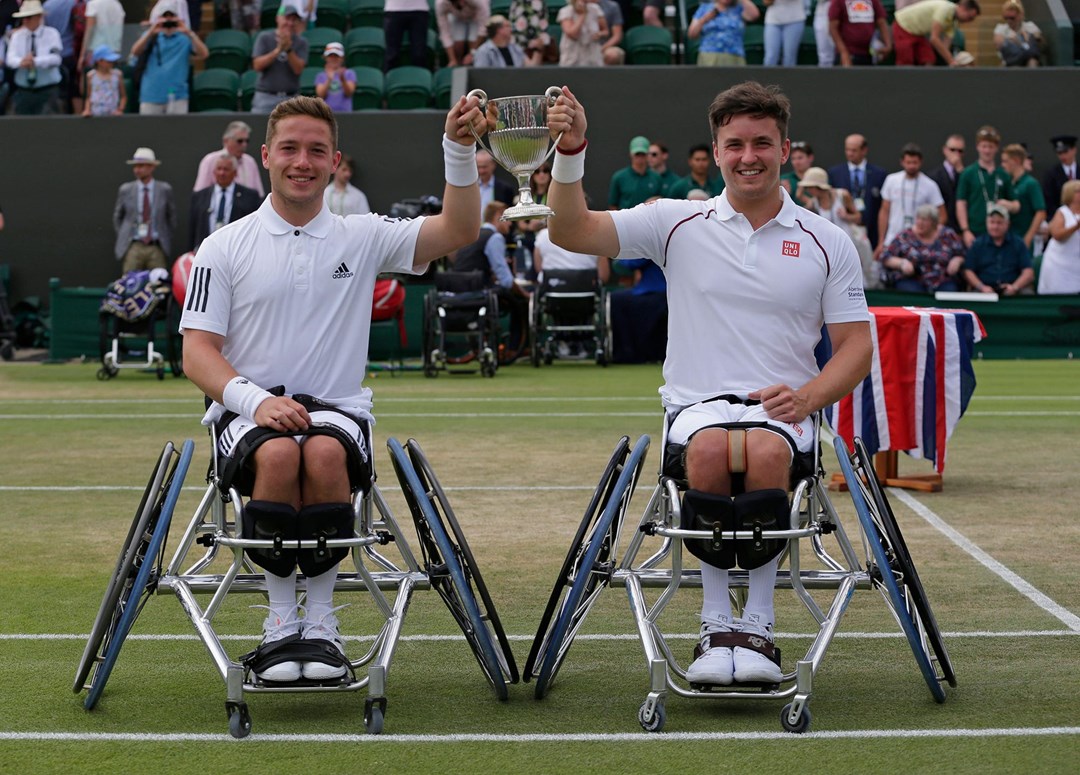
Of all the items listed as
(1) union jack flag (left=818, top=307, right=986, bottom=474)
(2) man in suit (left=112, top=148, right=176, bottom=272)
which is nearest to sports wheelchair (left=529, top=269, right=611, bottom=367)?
(2) man in suit (left=112, top=148, right=176, bottom=272)

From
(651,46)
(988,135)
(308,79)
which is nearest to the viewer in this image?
(988,135)

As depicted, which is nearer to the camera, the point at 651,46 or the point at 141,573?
the point at 141,573

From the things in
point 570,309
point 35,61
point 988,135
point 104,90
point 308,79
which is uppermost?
point 35,61

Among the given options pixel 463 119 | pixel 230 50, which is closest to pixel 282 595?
pixel 463 119

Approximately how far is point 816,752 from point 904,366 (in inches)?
189

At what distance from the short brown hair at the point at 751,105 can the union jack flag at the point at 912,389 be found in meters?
3.91

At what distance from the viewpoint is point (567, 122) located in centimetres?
478

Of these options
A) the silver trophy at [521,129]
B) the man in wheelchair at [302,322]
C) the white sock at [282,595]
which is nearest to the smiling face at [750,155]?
the silver trophy at [521,129]

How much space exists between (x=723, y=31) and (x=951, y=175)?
3164 mm

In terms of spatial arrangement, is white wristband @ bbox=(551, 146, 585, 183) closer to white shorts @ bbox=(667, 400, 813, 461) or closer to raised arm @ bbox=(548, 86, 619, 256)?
raised arm @ bbox=(548, 86, 619, 256)

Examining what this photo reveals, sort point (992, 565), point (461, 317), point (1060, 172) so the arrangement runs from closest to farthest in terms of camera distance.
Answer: point (992, 565) < point (461, 317) < point (1060, 172)

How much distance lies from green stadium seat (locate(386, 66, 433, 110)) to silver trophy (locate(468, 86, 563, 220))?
1573cm

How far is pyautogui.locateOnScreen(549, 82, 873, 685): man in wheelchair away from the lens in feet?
15.6

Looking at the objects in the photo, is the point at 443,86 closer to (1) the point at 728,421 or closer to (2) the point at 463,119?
(2) the point at 463,119
